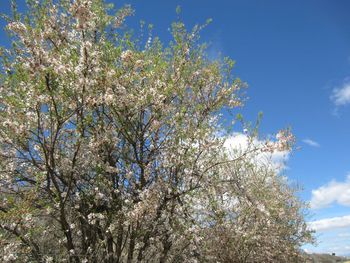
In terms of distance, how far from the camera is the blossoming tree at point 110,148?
10.4 m

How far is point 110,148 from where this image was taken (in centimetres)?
1238

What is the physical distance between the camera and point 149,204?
11266mm

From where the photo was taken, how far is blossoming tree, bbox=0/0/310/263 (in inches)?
411

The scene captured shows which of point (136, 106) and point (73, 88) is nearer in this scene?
point (73, 88)

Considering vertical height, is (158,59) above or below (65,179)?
above

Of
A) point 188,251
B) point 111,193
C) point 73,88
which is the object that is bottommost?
point 188,251

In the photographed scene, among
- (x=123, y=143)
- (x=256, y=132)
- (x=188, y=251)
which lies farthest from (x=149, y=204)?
(x=256, y=132)

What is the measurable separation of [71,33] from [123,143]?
3822 millimetres

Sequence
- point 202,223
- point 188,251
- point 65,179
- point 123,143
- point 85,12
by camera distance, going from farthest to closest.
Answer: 1. point 202,223
2. point 188,251
3. point 123,143
4. point 65,179
5. point 85,12

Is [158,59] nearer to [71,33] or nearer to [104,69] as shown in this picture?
[104,69]

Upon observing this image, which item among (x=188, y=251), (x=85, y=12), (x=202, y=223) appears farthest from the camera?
(x=202, y=223)

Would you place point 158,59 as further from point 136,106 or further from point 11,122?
point 11,122

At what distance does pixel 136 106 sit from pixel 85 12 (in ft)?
12.9

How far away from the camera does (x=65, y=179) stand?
472 inches
